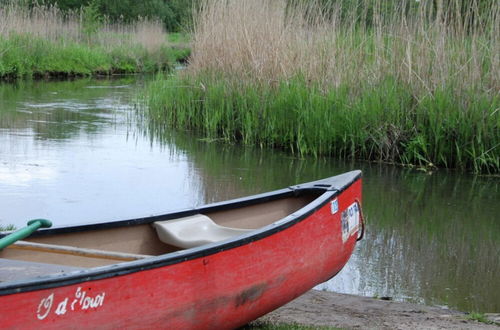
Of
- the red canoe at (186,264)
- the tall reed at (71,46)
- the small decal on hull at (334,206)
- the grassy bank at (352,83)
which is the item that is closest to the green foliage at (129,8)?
the tall reed at (71,46)

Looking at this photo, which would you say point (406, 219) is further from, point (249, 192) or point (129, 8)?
point (129, 8)

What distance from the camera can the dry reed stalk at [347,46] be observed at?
9.91 m

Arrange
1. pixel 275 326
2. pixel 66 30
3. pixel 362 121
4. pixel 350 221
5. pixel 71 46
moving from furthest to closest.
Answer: pixel 66 30
pixel 71 46
pixel 362 121
pixel 350 221
pixel 275 326

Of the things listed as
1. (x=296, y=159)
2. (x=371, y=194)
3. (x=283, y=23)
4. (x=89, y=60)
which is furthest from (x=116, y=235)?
(x=89, y=60)

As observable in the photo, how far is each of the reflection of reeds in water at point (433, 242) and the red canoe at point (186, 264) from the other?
0.78m

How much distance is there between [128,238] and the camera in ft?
15.1

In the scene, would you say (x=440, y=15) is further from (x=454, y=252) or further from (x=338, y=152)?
(x=454, y=252)

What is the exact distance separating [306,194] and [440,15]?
5.24 meters

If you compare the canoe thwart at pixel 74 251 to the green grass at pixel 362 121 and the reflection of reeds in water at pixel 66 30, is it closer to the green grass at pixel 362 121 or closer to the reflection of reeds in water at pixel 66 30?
the green grass at pixel 362 121

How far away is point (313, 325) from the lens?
458 centimetres

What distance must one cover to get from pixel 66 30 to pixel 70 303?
24251 millimetres

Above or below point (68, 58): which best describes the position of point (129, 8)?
above

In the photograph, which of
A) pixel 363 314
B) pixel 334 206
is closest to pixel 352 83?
pixel 334 206

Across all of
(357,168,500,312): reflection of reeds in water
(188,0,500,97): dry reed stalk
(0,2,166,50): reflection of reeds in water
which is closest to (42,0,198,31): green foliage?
(0,2,166,50): reflection of reeds in water
